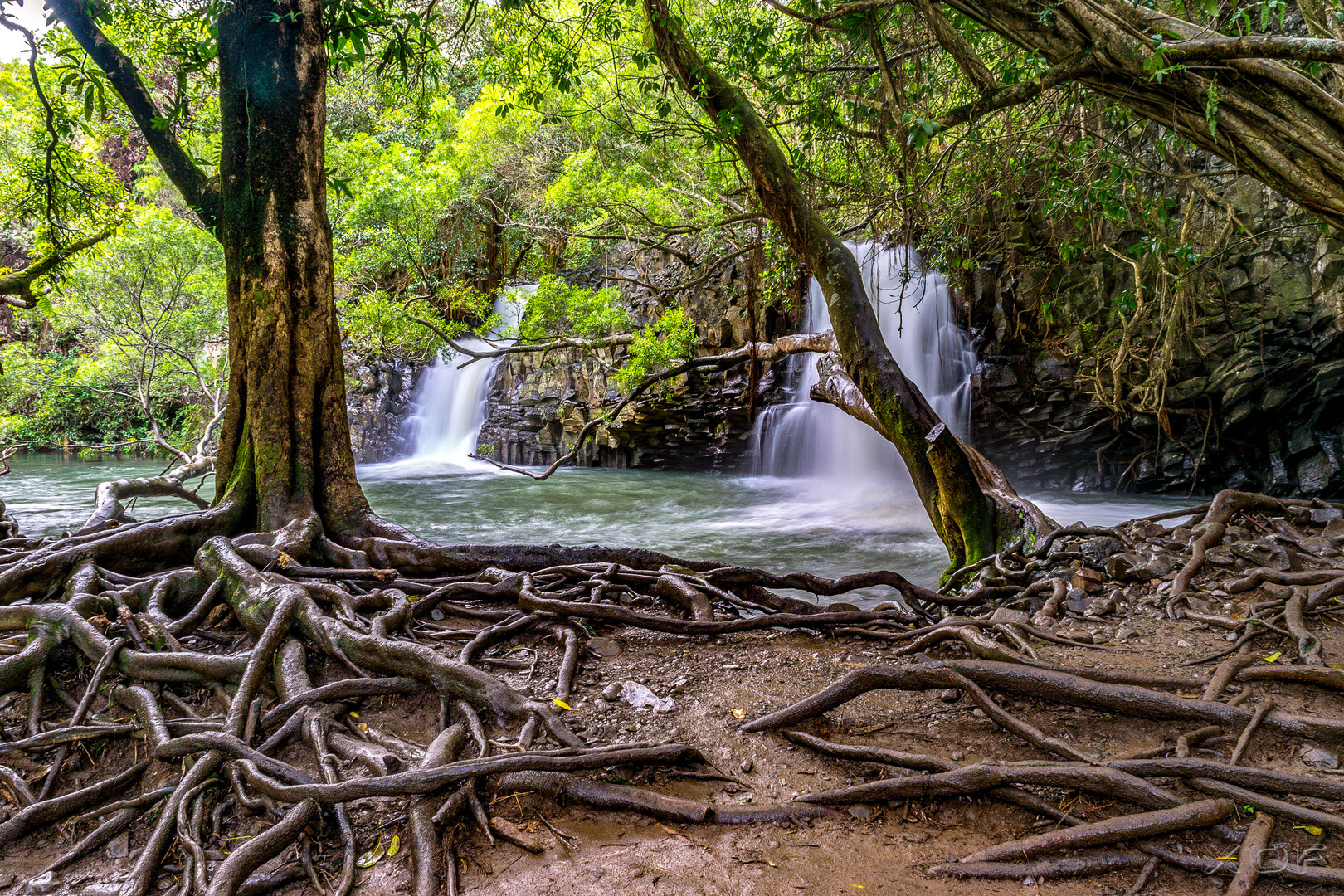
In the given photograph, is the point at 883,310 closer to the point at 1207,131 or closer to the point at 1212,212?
the point at 1212,212

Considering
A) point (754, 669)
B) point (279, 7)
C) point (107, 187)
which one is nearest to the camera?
point (754, 669)

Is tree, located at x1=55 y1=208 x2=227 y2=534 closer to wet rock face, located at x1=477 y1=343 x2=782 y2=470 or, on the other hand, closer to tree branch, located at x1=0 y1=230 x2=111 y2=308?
tree branch, located at x1=0 y1=230 x2=111 y2=308

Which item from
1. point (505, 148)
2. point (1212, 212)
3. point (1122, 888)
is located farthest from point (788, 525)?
point (505, 148)

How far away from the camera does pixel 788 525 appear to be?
420 inches

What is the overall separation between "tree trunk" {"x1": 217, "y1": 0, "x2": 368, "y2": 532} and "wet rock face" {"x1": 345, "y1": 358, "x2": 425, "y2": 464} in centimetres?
1618

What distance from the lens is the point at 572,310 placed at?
10.7 meters

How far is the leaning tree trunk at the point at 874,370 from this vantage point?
5.07m

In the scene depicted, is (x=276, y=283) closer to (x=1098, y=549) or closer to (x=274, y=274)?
(x=274, y=274)

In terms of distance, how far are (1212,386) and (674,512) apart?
8.74 m

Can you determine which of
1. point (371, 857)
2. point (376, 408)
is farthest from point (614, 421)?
point (371, 857)

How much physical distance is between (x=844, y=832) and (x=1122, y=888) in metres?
0.67

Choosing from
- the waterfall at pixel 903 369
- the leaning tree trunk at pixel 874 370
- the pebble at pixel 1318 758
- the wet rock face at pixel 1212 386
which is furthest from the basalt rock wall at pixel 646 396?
the pebble at pixel 1318 758

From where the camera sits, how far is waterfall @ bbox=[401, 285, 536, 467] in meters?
19.5

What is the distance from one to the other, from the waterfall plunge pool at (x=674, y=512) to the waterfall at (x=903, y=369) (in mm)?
387
